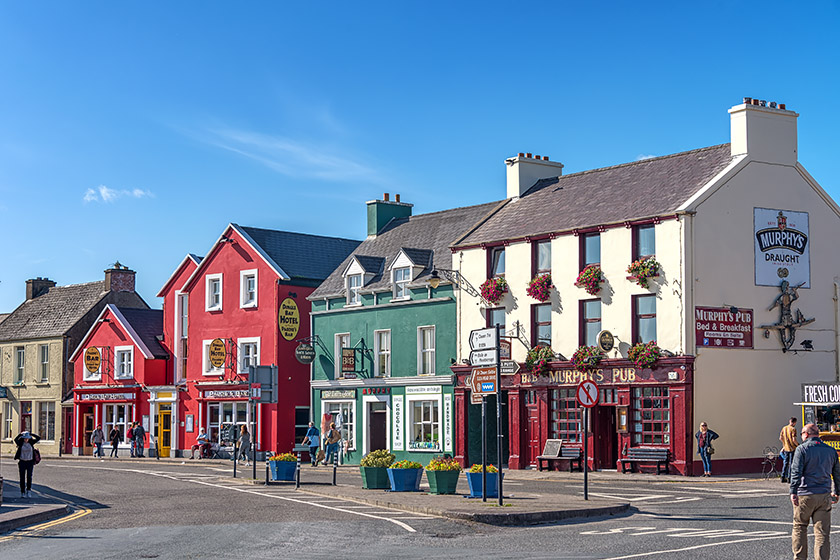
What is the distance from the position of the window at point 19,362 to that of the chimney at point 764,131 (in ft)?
140

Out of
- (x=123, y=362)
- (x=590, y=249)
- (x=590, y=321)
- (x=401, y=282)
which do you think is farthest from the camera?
(x=123, y=362)

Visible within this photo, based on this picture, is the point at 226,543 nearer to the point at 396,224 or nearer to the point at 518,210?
the point at 518,210

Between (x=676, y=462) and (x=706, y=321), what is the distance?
13.8ft

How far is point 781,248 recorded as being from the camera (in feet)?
116

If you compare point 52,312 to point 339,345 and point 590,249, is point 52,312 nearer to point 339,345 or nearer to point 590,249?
point 339,345

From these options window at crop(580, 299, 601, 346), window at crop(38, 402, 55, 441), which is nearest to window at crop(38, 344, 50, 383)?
window at crop(38, 402, 55, 441)

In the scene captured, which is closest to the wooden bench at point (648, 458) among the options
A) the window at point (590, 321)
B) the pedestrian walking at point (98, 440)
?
the window at point (590, 321)

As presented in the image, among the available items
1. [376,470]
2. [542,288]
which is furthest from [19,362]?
[376,470]

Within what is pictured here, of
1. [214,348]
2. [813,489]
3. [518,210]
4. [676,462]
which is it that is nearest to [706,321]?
[676,462]

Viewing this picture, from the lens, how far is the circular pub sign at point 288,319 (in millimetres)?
48750

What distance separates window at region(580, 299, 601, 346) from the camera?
35938 millimetres

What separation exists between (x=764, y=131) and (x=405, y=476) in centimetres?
1718

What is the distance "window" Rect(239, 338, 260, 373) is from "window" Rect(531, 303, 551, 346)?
16.0m

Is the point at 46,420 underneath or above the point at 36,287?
underneath
